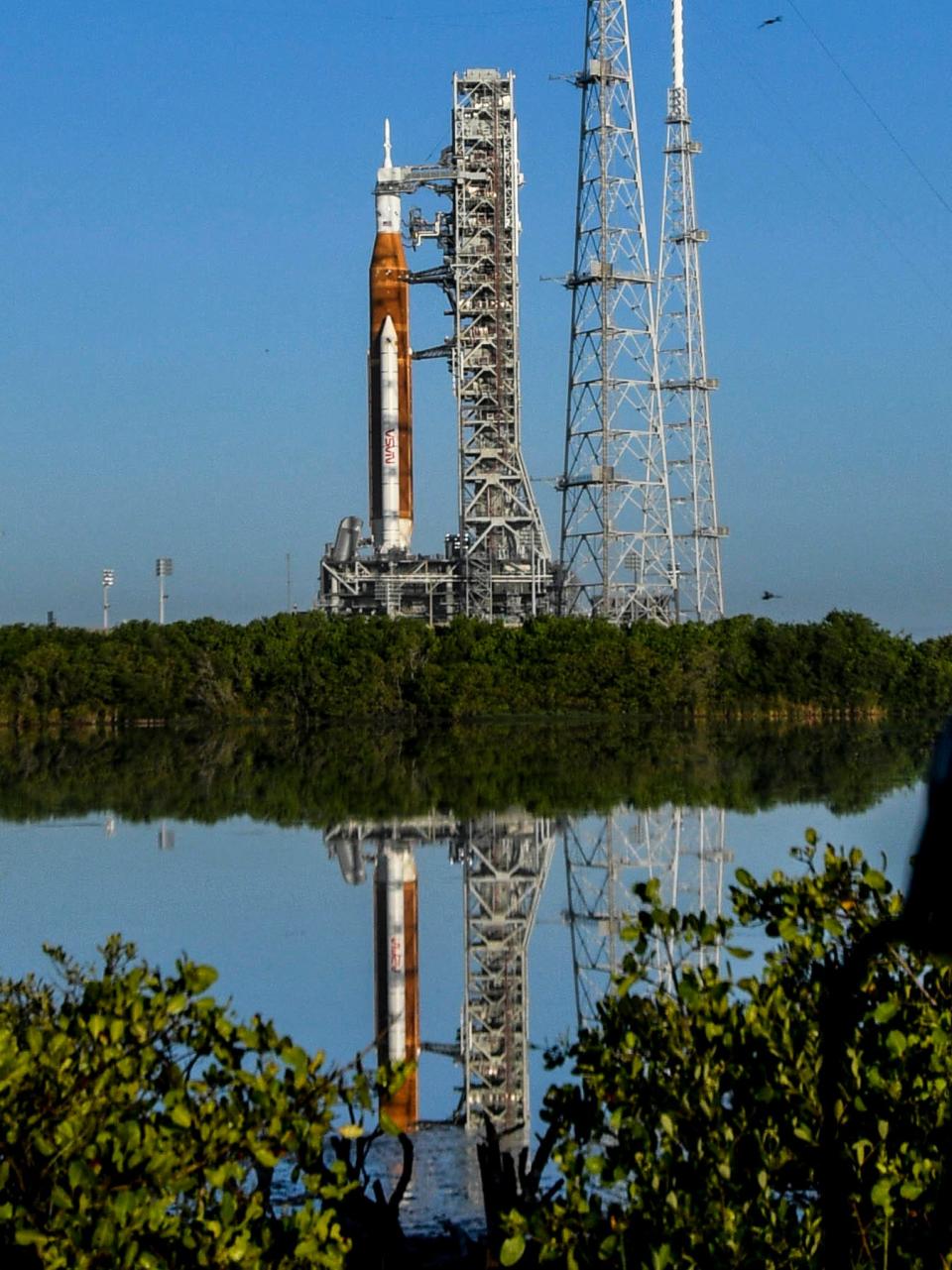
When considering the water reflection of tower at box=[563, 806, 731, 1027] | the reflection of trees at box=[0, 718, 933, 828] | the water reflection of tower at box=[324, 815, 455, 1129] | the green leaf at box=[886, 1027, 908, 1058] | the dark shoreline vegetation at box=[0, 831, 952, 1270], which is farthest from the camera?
the reflection of trees at box=[0, 718, 933, 828]

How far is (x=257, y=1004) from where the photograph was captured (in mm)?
10414

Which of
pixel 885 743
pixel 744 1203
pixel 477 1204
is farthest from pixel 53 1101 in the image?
pixel 885 743

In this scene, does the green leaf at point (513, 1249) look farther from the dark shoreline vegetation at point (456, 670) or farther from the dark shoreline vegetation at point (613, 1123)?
the dark shoreline vegetation at point (456, 670)

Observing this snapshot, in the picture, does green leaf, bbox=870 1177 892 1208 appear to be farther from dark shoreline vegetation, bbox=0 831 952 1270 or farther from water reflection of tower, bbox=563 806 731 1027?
water reflection of tower, bbox=563 806 731 1027

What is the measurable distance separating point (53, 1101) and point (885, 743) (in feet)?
89.2

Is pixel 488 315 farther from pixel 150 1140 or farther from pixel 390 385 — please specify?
pixel 150 1140

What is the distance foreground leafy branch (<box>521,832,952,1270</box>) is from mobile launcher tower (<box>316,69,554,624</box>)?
28.9 metres

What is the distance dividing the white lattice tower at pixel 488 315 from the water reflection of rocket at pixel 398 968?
53.8 feet

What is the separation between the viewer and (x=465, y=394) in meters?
33.9

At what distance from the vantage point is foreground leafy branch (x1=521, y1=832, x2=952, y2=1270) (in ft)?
13.3

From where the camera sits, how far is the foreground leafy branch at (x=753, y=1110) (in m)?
4.05

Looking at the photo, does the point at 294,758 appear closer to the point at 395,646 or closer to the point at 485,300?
the point at 395,646

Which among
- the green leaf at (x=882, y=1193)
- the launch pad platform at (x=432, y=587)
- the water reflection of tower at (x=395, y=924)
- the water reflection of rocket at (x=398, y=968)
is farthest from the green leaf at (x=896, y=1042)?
the launch pad platform at (x=432, y=587)

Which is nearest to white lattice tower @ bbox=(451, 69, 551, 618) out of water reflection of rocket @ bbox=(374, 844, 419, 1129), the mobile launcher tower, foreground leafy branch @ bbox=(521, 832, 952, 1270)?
the mobile launcher tower
